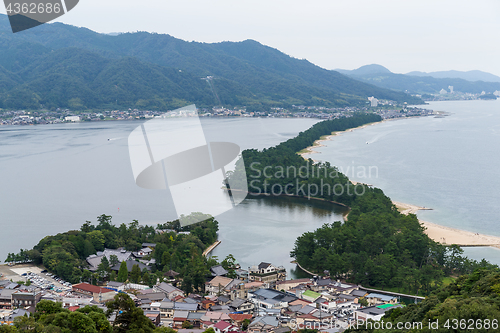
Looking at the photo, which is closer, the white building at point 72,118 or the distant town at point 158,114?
the distant town at point 158,114

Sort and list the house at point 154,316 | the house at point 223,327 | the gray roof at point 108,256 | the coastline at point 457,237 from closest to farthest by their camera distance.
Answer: the house at point 223,327 → the house at point 154,316 → the gray roof at point 108,256 → the coastline at point 457,237

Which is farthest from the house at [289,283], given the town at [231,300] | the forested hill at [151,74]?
the forested hill at [151,74]

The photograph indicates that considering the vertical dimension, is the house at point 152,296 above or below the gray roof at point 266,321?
above

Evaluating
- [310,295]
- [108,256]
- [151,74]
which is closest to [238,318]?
[310,295]

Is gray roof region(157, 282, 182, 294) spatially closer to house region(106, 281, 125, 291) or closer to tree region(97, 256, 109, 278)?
house region(106, 281, 125, 291)

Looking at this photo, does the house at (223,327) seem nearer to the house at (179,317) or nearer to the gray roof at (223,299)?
the house at (179,317)

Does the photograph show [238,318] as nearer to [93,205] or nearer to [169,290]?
[169,290]

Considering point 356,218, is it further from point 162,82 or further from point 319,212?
point 162,82

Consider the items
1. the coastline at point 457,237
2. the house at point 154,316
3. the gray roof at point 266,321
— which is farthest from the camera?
the coastline at point 457,237
